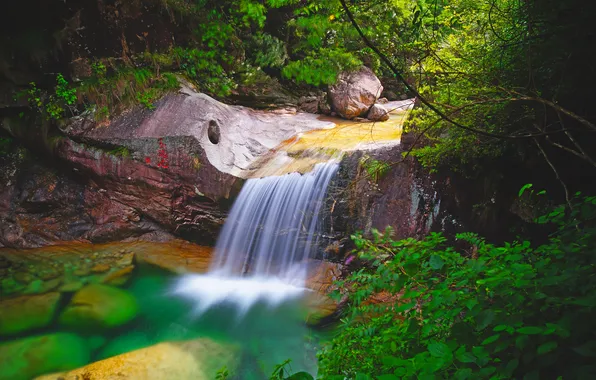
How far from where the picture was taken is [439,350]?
1.41 metres

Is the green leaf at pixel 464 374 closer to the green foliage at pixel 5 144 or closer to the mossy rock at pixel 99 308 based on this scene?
the mossy rock at pixel 99 308

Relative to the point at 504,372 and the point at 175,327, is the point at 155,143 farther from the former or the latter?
the point at 504,372

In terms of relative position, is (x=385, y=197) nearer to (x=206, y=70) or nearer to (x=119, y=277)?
(x=119, y=277)

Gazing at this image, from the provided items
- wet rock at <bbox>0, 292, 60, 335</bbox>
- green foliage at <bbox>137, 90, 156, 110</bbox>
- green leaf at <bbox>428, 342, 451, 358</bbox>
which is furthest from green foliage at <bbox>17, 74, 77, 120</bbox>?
green leaf at <bbox>428, 342, 451, 358</bbox>

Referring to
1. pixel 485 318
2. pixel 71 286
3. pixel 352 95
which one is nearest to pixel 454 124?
pixel 485 318

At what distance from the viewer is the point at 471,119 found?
11.6ft

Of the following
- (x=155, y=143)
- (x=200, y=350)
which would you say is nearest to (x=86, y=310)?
(x=200, y=350)

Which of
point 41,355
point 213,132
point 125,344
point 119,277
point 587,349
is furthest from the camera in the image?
point 213,132

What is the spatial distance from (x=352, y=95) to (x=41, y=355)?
336 inches

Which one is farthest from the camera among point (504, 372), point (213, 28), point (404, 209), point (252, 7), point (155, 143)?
point (213, 28)

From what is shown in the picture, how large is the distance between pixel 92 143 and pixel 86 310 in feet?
11.4

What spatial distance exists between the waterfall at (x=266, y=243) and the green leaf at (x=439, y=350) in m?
4.34

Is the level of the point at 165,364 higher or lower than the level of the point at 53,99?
lower

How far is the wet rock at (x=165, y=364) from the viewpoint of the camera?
3797mm
